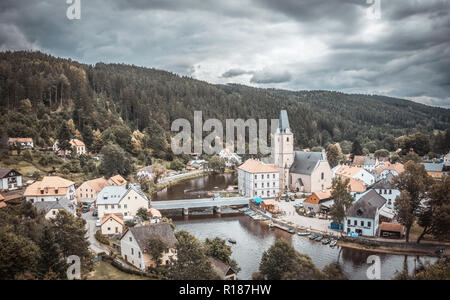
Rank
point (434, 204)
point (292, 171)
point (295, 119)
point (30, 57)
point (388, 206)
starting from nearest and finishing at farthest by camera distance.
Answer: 1. point (434, 204)
2. point (388, 206)
3. point (292, 171)
4. point (30, 57)
5. point (295, 119)

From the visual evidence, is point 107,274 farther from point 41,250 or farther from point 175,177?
point 175,177

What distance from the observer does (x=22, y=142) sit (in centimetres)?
5344

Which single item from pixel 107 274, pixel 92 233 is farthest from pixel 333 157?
pixel 107 274

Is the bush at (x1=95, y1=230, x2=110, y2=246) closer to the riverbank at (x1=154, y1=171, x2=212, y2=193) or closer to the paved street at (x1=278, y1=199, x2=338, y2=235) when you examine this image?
the paved street at (x1=278, y1=199, x2=338, y2=235)

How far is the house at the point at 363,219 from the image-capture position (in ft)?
99.8

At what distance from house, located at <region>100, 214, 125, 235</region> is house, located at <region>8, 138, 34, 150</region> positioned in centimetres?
2862

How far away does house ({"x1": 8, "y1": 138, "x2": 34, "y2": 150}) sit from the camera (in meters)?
50.7

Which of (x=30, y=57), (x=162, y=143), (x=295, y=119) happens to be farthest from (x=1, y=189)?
(x=295, y=119)

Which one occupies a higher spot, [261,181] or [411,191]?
[411,191]

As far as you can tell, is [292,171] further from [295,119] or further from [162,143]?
[295,119]

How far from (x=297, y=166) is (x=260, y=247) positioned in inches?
953
